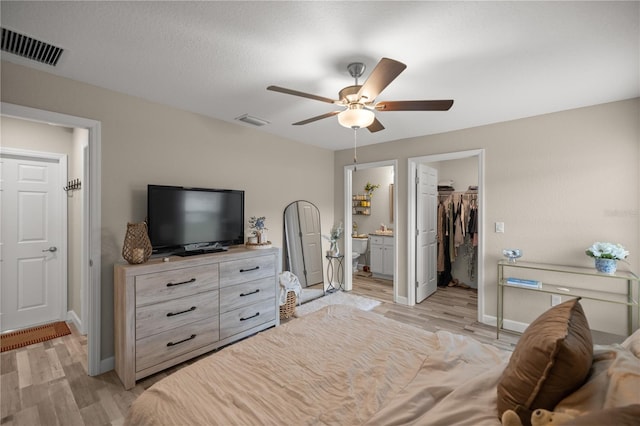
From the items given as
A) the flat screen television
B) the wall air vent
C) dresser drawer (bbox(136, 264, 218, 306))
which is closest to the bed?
dresser drawer (bbox(136, 264, 218, 306))

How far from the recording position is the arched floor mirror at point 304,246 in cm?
415

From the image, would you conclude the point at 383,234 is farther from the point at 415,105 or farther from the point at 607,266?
the point at 415,105

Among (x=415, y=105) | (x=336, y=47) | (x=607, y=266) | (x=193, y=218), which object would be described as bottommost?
(x=607, y=266)

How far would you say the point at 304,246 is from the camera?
14.5ft

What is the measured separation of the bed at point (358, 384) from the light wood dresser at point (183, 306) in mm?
1136

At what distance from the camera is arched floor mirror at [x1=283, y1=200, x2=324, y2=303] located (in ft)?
13.6

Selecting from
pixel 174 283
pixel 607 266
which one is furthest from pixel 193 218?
pixel 607 266

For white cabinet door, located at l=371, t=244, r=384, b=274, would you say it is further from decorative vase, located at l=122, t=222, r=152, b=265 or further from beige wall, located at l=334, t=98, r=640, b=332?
decorative vase, located at l=122, t=222, r=152, b=265

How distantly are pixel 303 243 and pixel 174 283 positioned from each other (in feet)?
7.38

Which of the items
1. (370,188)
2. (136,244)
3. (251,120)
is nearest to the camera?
(136,244)

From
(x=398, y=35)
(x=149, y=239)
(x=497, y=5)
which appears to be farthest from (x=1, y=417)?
(x=497, y=5)

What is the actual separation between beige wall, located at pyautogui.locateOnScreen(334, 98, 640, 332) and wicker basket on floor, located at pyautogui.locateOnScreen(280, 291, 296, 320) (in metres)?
2.43

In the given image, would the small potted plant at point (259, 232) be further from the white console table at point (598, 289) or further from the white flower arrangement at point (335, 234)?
the white console table at point (598, 289)

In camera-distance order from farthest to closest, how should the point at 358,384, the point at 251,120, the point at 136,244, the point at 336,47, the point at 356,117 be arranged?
1. the point at 251,120
2. the point at 136,244
3. the point at 356,117
4. the point at 336,47
5. the point at 358,384
